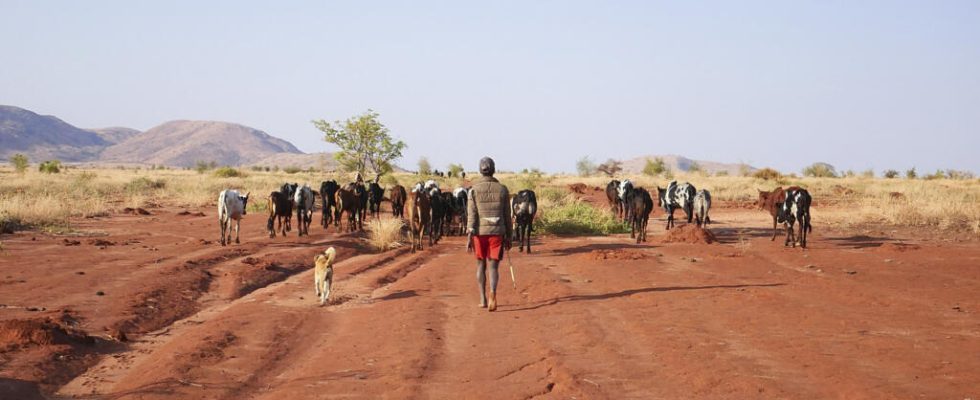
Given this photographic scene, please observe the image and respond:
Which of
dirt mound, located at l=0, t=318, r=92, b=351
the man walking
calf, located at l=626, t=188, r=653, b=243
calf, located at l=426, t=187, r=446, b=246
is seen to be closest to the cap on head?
the man walking

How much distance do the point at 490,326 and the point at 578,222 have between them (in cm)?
1495

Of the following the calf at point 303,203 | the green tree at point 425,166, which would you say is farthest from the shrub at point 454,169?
the calf at point 303,203

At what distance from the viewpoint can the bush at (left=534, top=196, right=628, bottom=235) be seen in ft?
79.8

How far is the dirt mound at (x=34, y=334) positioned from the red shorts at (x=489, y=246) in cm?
480

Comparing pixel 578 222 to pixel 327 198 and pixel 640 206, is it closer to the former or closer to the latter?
pixel 640 206

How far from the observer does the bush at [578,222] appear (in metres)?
24.3

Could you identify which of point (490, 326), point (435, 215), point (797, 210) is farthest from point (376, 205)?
point (490, 326)

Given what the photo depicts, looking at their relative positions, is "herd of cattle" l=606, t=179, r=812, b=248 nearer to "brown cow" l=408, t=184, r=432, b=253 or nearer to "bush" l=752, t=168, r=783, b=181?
"brown cow" l=408, t=184, r=432, b=253

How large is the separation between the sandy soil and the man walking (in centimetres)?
53

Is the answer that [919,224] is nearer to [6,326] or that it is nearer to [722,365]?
[722,365]

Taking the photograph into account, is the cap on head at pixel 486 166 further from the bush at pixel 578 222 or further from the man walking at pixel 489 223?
the bush at pixel 578 222

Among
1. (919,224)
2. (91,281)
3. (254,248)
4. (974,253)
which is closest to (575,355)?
(91,281)

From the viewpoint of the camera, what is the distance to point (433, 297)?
12.1 metres

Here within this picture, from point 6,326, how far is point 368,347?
12.7 ft
